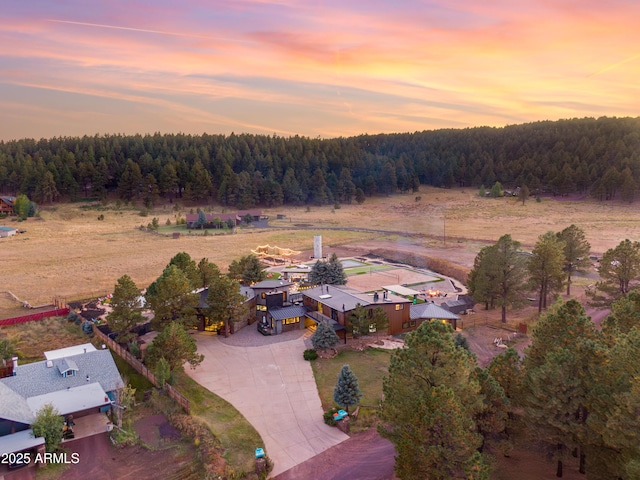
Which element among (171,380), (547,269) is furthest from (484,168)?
(171,380)

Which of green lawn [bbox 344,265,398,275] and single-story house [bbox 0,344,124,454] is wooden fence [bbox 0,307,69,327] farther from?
green lawn [bbox 344,265,398,275]

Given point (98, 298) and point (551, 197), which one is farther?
point (551, 197)

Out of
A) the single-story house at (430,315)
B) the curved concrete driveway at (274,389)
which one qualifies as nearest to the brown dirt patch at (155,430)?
the curved concrete driveway at (274,389)

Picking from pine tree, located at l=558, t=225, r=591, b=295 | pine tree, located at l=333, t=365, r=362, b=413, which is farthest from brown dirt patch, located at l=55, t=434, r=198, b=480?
pine tree, located at l=558, t=225, r=591, b=295

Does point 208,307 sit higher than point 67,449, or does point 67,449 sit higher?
point 208,307

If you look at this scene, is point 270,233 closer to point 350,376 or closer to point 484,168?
point 350,376

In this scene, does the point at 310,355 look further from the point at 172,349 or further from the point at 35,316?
the point at 35,316
